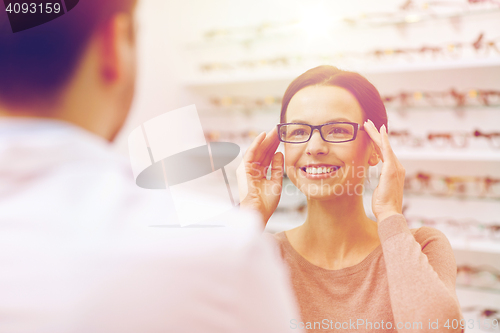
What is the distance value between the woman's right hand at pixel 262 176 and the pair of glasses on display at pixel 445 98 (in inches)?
46.5

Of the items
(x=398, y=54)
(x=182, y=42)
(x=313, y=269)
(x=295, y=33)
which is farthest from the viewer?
(x=182, y=42)

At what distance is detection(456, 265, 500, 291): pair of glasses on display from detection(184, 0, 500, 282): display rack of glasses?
42mm

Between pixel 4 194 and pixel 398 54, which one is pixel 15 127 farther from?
pixel 398 54

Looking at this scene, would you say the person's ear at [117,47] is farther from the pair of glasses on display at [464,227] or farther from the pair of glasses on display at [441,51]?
the pair of glasses on display at [441,51]

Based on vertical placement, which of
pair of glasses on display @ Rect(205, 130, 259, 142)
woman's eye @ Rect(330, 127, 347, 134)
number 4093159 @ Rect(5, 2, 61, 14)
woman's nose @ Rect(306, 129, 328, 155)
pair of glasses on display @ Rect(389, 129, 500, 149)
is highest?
number 4093159 @ Rect(5, 2, 61, 14)

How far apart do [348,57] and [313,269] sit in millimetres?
1383

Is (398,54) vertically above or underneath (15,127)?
underneath

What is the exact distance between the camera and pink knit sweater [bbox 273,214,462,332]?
0.50 m

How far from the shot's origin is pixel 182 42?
2.22 metres

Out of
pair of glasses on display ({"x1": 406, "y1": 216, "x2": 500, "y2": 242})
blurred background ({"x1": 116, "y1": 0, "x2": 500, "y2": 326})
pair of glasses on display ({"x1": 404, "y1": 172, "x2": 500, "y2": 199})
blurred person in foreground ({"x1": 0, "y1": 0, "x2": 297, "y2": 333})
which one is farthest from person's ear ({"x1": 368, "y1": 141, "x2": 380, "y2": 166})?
pair of glasses on display ({"x1": 404, "y1": 172, "x2": 500, "y2": 199})

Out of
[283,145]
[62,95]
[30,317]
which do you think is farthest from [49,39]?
[283,145]

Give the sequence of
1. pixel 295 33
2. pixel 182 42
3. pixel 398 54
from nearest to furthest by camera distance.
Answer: pixel 398 54
pixel 295 33
pixel 182 42

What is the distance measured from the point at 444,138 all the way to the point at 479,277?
63cm

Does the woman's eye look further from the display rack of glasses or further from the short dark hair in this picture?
the display rack of glasses
